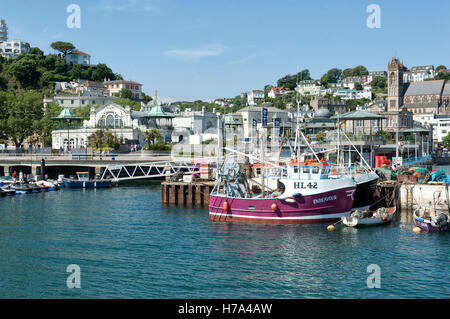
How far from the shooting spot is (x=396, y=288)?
3134 cm

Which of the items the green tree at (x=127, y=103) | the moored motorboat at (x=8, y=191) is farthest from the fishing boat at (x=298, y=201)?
the green tree at (x=127, y=103)

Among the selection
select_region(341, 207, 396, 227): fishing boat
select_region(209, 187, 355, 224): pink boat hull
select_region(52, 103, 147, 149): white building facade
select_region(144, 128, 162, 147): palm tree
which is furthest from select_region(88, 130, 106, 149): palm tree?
select_region(341, 207, 396, 227): fishing boat

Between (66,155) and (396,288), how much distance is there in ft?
274

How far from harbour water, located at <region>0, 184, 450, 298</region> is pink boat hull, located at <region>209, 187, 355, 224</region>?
125cm

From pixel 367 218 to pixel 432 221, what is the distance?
5856 millimetres

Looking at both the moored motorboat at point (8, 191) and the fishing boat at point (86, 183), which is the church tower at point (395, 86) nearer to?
the fishing boat at point (86, 183)

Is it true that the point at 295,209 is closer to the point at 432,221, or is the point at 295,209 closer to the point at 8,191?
the point at 432,221

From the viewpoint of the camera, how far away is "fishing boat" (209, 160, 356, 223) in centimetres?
4900

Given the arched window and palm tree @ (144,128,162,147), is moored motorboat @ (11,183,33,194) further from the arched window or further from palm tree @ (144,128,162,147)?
the arched window

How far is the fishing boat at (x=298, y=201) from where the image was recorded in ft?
161

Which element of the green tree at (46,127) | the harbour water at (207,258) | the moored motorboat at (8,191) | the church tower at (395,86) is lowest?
the harbour water at (207,258)

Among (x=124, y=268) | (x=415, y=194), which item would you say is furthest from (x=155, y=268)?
(x=415, y=194)

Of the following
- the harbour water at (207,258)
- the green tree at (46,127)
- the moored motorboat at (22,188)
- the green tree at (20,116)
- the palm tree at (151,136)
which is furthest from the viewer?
the green tree at (46,127)
